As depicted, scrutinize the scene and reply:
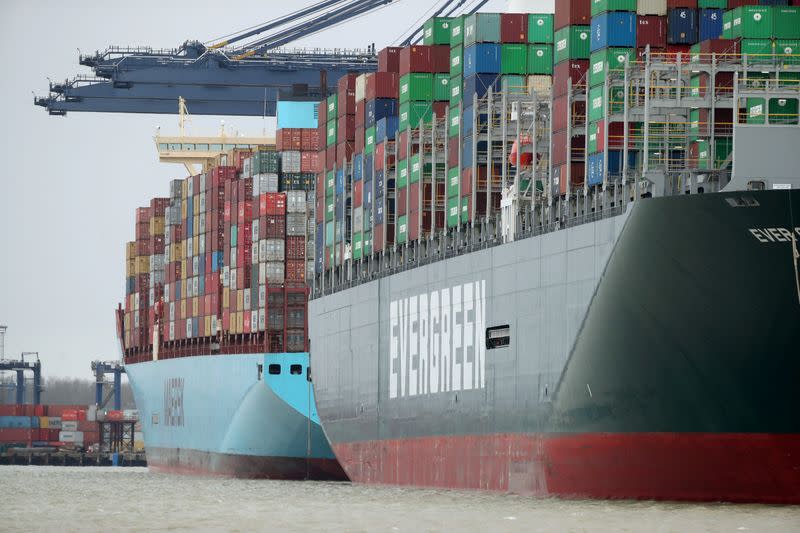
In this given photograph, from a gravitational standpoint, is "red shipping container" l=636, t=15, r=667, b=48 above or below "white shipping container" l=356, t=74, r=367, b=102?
below

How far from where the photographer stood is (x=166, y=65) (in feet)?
271

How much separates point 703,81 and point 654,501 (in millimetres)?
8848

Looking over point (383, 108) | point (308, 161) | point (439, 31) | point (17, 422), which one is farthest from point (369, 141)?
point (17, 422)

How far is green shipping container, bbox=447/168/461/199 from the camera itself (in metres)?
45.5

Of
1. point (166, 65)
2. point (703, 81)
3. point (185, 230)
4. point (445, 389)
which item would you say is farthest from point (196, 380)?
point (703, 81)

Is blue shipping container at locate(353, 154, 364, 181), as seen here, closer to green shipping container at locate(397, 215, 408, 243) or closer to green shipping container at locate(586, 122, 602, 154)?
green shipping container at locate(397, 215, 408, 243)

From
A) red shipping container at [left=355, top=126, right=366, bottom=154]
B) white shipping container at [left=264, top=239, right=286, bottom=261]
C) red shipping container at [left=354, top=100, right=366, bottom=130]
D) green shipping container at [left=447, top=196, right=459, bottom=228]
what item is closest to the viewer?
green shipping container at [left=447, top=196, right=459, bottom=228]

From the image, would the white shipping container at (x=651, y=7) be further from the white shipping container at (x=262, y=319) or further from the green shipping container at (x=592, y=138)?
the white shipping container at (x=262, y=319)

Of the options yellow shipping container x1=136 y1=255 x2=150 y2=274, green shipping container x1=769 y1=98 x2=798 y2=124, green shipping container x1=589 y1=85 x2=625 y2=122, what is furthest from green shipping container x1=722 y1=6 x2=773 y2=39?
yellow shipping container x1=136 y1=255 x2=150 y2=274

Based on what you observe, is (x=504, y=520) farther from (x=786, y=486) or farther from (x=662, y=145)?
(x=662, y=145)

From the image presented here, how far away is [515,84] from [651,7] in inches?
260

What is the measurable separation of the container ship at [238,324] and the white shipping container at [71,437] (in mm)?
42561

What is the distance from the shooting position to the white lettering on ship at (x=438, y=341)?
1698 inches

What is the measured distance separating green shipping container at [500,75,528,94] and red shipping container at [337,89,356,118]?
11.4 metres
